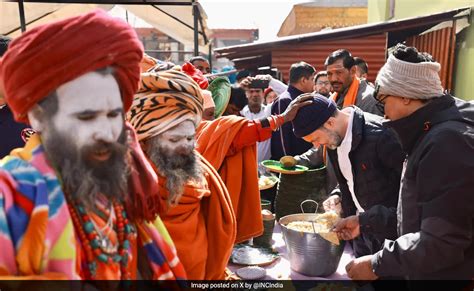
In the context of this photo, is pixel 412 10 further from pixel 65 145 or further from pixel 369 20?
pixel 65 145

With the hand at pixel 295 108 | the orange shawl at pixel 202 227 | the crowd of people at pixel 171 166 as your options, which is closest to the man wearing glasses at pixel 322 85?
the crowd of people at pixel 171 166

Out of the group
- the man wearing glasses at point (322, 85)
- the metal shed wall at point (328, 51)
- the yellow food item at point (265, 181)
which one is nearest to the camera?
the yellow food item at point (265, 181)

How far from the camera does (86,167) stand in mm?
1211

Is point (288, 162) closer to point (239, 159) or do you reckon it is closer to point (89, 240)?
point (239, 159)

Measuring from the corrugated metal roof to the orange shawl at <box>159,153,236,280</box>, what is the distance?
17.3ft

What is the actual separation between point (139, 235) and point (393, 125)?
1307mm

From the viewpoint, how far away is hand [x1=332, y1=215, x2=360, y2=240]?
2.29 m

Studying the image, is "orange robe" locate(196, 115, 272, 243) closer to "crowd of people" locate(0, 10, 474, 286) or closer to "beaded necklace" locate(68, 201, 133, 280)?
"crowd of people" locate(0, 10, 474, 286)

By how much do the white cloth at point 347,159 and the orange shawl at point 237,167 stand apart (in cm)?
56

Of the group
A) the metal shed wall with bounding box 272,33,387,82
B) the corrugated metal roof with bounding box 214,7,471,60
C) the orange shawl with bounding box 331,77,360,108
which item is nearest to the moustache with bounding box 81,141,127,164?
the orange shawl with bounding box 331,77,360,108

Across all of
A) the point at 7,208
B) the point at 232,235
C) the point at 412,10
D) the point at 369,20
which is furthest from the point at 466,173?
the point at 369,20

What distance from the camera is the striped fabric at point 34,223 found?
105cm

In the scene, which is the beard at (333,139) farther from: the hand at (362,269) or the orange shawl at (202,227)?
the orange shawl at (202,227)

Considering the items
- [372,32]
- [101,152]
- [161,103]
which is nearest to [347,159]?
[161,103]
